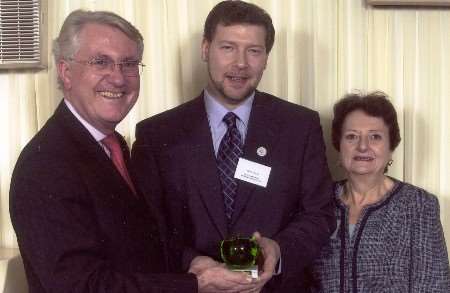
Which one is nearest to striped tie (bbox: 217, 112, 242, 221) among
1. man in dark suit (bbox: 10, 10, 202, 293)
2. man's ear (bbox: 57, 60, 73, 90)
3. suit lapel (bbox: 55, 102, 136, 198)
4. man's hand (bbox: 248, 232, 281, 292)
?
man's hand (bbox: 248, 232, 281, 292)

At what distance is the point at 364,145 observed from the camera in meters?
2.13

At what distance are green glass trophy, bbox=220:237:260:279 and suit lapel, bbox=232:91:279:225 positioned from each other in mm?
310

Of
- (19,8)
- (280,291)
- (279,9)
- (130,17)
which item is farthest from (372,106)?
(19,8)

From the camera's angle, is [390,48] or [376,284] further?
[390,48]

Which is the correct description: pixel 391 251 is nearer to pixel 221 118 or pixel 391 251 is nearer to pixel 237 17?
pixel 221 118

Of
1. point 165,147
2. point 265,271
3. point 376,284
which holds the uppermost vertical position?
point 165,147

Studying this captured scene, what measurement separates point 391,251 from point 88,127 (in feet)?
3.86

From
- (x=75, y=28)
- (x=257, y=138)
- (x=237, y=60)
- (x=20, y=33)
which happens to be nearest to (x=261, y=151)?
(x=257, y=138)

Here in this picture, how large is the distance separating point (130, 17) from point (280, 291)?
1386 millimetres

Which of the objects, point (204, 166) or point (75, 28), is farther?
point (204, 166)

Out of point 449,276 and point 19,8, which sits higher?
point 19,8

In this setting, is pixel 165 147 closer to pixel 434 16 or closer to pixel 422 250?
pixel 422 250

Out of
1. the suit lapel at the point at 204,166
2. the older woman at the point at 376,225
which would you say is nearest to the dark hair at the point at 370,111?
the older woman at the point at 376,225

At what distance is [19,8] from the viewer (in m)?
2.38
